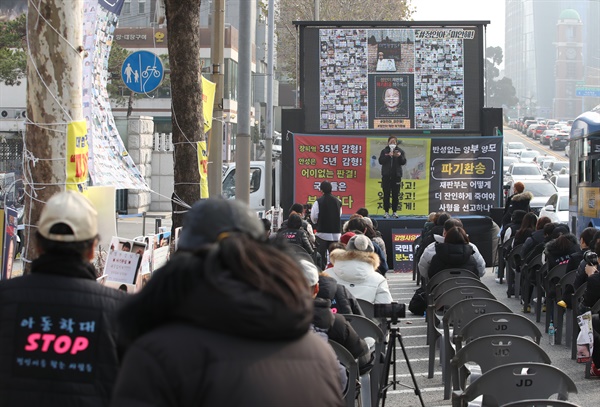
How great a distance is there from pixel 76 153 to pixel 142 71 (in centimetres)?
779

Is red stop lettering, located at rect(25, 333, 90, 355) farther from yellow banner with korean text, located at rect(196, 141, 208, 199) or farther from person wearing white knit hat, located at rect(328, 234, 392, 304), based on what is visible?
yellow banner with korean text, located at rect(196, 141, 208, 199)

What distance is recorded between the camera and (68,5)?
6.68m

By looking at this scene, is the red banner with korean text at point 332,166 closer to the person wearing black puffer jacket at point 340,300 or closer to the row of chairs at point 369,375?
the row of chairs at point 369,375

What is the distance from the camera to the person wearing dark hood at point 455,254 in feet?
40.5

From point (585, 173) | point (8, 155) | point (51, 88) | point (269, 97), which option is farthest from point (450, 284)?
point (8, 155)

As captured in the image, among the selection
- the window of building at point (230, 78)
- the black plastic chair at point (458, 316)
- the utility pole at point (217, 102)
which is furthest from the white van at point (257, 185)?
the window of building at point (230, 78)

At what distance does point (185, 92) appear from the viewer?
12.5 meters

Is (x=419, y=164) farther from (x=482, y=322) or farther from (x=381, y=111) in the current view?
(x=482, y=322)

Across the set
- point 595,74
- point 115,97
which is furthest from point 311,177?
point 595,74

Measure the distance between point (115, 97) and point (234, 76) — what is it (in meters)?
9.59

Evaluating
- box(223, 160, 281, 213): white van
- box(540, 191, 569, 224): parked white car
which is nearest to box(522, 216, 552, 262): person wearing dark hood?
box(540, 191, 569, 224): parked white car

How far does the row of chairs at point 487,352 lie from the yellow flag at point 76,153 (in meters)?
2.89

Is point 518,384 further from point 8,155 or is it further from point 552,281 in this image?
point 8,155

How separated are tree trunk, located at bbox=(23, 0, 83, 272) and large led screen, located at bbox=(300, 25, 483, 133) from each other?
15.8m
